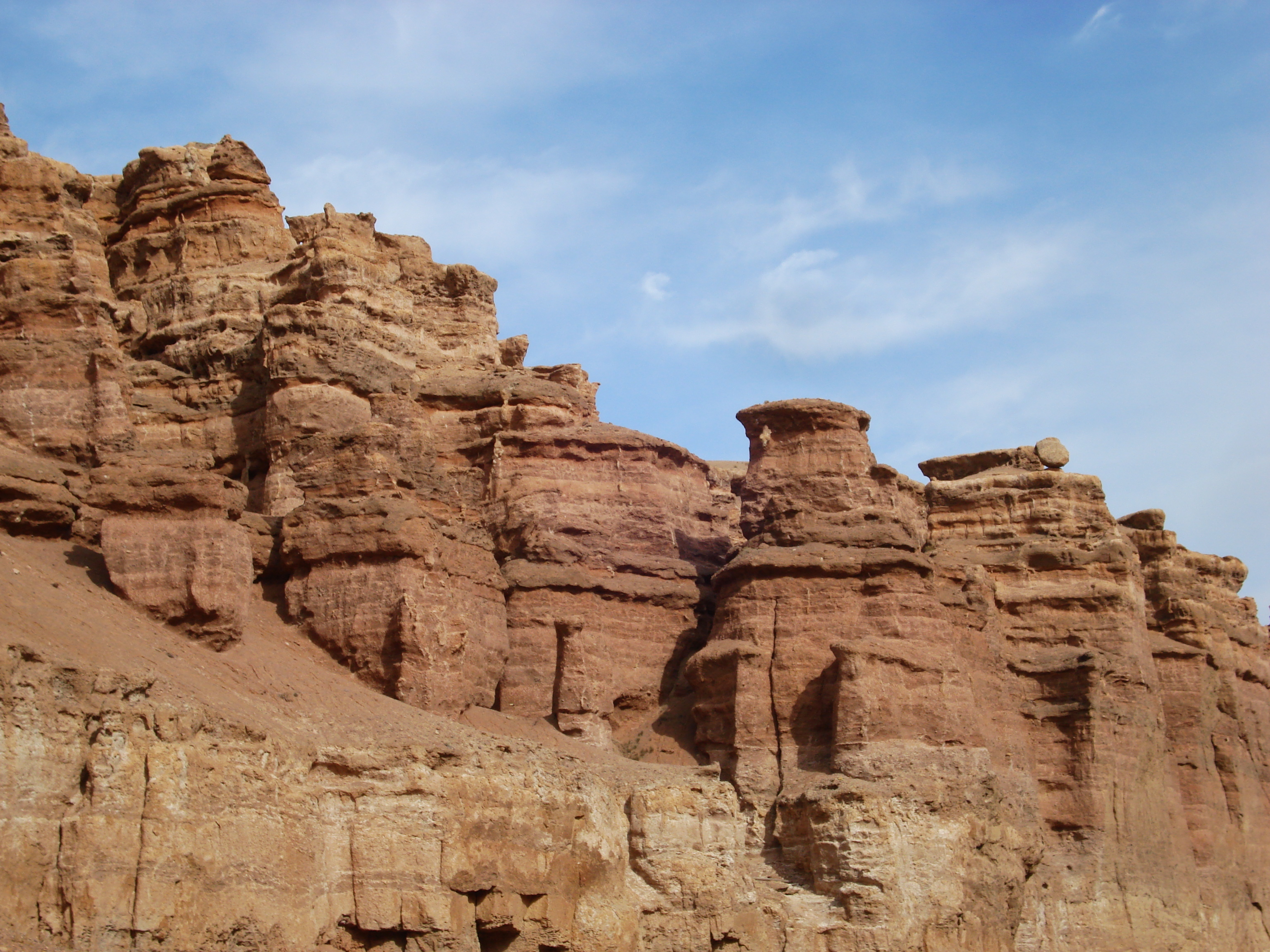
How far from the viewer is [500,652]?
39.8m

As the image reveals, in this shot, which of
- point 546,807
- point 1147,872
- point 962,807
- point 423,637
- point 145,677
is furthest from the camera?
point 1147,872

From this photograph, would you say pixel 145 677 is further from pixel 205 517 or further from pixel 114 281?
pixel 114 281

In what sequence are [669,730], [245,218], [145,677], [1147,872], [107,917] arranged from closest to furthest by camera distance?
[107,917]
[145,677]
[669,730]
[1147,872]
[245,218]

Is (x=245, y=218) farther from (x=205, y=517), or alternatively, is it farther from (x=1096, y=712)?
(x=1096, y=712)

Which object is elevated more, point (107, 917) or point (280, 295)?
point (280, 295)

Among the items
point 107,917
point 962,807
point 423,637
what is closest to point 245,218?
point 423,637

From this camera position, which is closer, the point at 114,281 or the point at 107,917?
the point at 107,917

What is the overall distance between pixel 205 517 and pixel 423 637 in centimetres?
509

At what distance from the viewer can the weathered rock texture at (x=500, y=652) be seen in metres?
28.7

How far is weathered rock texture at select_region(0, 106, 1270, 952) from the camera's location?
28719 mm

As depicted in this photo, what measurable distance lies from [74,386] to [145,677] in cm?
1191

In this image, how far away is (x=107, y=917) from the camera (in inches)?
1013

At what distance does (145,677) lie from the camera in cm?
2780

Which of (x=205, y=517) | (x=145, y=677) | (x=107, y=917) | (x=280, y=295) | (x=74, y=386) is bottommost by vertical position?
(x=107, y=917)
